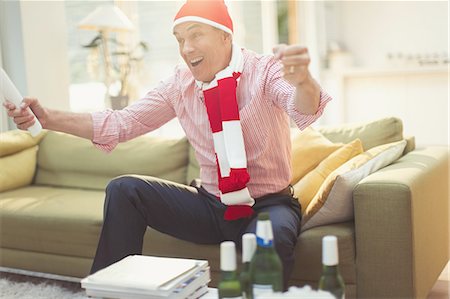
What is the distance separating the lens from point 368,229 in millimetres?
2051

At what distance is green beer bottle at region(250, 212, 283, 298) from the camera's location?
127 centimetres

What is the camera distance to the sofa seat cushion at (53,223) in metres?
2.61

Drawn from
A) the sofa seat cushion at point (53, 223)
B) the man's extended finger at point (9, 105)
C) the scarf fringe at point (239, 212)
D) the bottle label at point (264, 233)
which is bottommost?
the sofa seat cushion at point (53, 223)

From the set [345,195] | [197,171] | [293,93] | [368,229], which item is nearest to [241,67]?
[293,93]

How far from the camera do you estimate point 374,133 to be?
2.64 metres

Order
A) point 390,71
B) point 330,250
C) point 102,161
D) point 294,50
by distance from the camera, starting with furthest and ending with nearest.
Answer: point 390,71 → point 102,161 → point 294,50 → point 330,250

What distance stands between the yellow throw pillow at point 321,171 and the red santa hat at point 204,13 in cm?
67

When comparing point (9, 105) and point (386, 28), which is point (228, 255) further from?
point (386, 28)

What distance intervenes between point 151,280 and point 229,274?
0.20m

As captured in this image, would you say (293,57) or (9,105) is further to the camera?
(9,105)

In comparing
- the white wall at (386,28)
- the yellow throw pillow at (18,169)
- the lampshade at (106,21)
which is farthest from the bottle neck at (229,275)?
the white wall at (386,28)

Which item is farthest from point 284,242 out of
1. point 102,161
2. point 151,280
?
point 102,161

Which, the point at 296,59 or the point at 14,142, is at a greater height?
the point at 296,59

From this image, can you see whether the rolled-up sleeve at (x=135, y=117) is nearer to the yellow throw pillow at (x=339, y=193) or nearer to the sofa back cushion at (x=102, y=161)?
the yellow throw pillow at (x=339, y=193)
